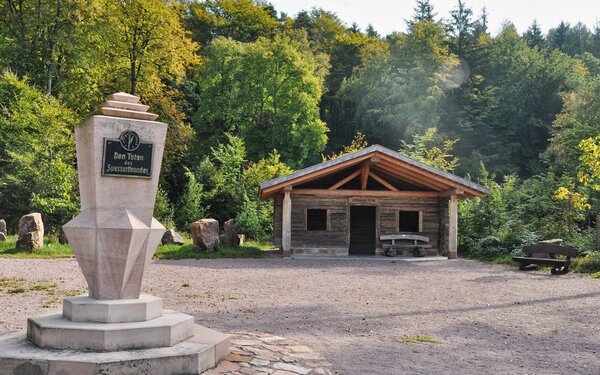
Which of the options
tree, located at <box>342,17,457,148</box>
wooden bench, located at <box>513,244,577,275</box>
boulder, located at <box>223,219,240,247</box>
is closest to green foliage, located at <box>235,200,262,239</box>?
boulder, located at <box>223,219,240,247</box>

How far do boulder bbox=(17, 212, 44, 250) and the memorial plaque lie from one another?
1332 cm

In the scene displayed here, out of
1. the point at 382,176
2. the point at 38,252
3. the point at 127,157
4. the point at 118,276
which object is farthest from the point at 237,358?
the point at 382,176

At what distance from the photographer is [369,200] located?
1952 cm

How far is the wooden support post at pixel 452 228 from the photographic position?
1883cm

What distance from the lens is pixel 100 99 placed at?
2853 cm

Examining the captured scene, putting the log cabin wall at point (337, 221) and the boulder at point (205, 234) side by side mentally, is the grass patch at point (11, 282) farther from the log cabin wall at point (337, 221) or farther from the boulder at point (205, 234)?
the log cabin wall at point (337, 221)

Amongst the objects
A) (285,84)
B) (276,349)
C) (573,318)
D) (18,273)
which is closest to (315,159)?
(285,84)

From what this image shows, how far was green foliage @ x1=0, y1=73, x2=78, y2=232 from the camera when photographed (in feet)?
67.8

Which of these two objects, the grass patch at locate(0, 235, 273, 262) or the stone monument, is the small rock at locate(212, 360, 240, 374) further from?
the grass patch at locate(0, 235, 273, 262)

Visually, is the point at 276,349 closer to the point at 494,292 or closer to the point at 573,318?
the point at 573,318

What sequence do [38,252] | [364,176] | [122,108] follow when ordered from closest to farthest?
[122,108] → [38,252] → [364,176]

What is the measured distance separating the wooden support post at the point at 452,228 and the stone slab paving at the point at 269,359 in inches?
541

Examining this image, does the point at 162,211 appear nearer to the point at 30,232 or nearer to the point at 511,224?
the point at 30,232

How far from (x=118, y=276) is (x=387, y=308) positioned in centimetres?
522
